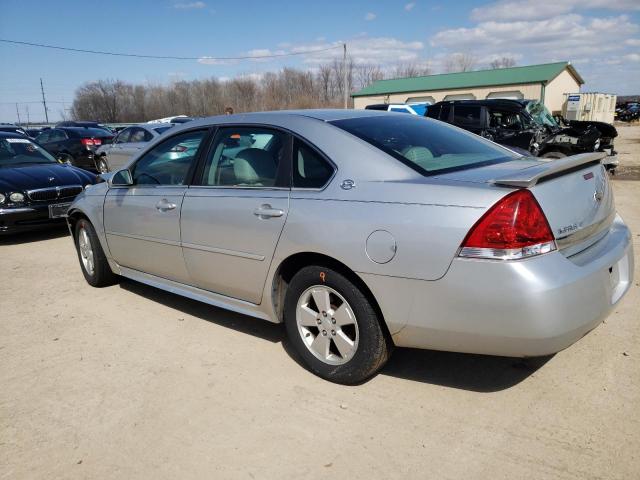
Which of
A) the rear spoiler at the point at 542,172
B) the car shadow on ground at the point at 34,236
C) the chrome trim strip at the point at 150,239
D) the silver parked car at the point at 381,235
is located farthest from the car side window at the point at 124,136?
the rear spoiler at the point at 542,172

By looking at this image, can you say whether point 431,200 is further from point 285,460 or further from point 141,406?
point 141,406

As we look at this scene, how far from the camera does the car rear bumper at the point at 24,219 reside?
7.02m

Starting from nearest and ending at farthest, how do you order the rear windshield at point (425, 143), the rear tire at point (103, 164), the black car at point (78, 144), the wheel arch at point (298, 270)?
the wheel arch at point (298, 270)
the rear windshield at point (425, 143)
the rear tire at point (103, 164)
the black car at point (78, 144)

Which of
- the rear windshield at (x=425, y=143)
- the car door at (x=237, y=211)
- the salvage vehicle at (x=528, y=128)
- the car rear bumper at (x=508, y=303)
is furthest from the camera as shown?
the salvage vehicle at (x=528, y=128)

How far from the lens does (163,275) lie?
419 centimetres

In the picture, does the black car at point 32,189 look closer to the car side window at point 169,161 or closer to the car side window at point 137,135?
the car side window at point 169,161

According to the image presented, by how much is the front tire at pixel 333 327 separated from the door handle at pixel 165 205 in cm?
130

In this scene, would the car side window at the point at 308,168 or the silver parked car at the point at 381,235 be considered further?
the car side window at the point at 308,168

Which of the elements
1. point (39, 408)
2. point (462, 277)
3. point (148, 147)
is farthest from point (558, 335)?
point (148, 147)

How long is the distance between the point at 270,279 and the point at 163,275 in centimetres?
135

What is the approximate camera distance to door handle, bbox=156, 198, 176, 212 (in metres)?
3.88

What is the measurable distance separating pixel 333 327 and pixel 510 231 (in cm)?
120

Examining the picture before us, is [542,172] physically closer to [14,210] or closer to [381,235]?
[381,235]

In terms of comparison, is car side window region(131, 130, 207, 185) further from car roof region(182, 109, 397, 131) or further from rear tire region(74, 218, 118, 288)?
rear tire region(74, 218, 118, 288)
